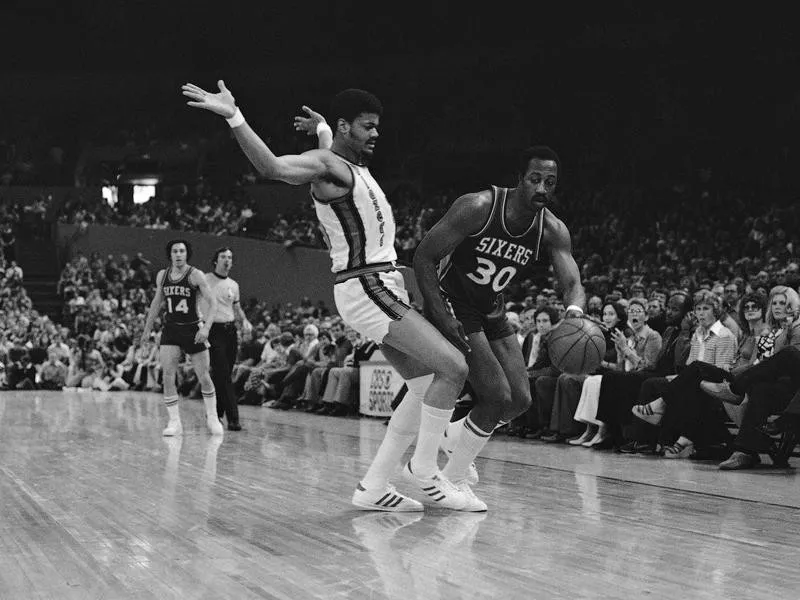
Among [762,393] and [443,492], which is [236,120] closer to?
[443,492]

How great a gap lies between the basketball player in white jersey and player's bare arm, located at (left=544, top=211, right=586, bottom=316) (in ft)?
2.15

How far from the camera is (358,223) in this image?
4816mm

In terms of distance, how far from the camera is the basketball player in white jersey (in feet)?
15.5

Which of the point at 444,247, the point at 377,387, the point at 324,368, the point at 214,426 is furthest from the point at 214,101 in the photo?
the point at 324,368

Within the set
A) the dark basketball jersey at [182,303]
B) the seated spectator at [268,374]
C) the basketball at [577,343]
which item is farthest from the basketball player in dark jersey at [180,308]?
the seated spectator at [268,374]

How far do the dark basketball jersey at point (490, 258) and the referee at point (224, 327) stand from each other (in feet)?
17.5

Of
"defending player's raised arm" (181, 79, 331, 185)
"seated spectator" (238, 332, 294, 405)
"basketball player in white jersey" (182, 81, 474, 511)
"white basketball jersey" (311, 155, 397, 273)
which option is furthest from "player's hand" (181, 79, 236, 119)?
"seated spectator" (238, 332, 294, 405)

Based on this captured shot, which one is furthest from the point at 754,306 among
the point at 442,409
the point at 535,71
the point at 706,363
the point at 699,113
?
the point at 535,71

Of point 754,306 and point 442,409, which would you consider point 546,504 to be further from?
point 754,306

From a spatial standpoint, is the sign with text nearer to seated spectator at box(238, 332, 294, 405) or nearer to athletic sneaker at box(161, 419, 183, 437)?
seated spectator at box(238, 332, 294, 405)

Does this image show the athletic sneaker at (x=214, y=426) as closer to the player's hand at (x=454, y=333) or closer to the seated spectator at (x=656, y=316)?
the seated spectator at (x=656, y=316)

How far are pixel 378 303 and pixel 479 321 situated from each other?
2.23ft

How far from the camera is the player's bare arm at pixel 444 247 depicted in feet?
16.1

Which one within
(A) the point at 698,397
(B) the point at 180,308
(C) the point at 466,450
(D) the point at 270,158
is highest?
(D) the point at 270,158
